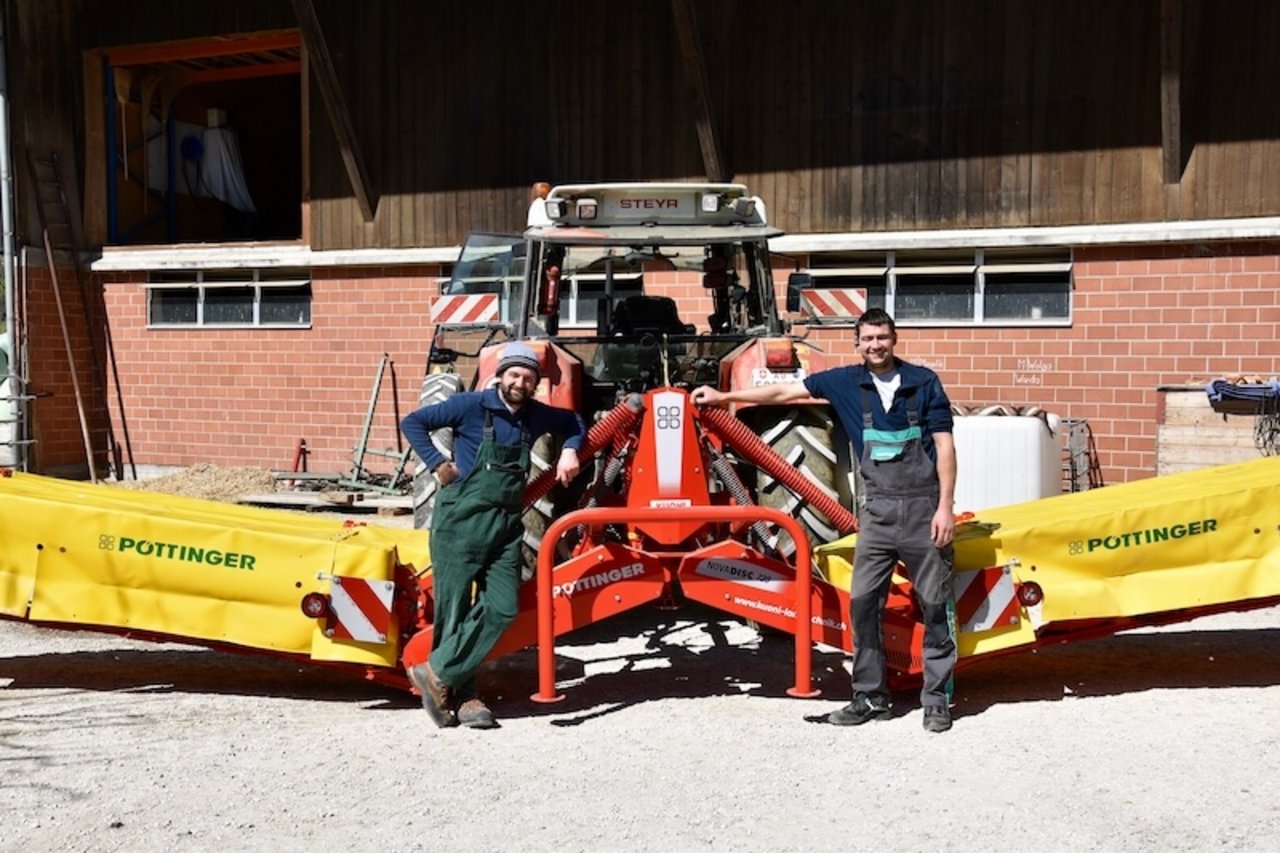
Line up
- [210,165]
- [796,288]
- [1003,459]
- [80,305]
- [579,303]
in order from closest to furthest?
1. [796,288]
2. [1003,459]
3. [579,303]
4. [80,305]
5. [210,165]

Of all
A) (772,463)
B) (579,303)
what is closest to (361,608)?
(772,463)

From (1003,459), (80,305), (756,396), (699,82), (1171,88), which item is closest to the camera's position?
(756,396)

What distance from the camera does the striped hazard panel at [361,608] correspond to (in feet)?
17.3

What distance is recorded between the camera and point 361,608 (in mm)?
5309

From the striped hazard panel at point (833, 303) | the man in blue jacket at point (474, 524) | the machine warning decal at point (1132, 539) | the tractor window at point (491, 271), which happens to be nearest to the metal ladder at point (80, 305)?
the tractor window at point (491, 271)

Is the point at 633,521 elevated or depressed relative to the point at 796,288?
depressed

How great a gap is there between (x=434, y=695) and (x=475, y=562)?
0.57m

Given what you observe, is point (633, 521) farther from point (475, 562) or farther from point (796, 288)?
point (796, 288)

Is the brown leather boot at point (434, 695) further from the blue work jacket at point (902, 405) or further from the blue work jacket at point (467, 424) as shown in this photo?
the blue work jacket at point (902, 405)

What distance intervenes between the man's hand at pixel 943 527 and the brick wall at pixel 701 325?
246 inches

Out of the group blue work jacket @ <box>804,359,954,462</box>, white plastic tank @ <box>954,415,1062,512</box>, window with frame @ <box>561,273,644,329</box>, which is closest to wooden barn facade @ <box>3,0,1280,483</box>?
window with frame @ <box>561,273,644,329</box>

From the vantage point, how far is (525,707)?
5543 millimetres

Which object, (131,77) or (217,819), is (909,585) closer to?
(217,819)

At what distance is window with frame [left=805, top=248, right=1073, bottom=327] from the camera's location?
36.0ft
